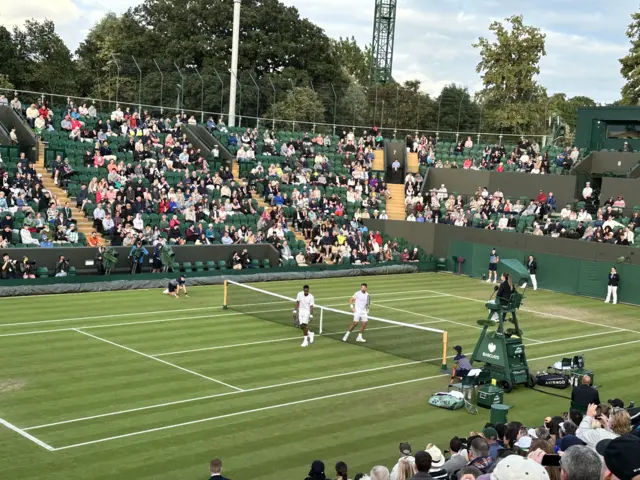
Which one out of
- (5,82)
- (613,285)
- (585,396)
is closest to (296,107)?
(5,82)

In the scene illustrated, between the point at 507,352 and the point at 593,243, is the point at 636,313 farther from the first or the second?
the point at 507,352

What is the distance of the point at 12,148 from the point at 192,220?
9149 mm

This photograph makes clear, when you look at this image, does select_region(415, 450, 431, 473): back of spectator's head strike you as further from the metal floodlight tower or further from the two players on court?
the metal floodlight tower

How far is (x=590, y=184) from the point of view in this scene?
4547 centimetres

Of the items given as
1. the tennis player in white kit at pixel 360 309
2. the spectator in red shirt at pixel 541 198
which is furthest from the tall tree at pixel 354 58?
the tennis player in white kit at pixel 360 309

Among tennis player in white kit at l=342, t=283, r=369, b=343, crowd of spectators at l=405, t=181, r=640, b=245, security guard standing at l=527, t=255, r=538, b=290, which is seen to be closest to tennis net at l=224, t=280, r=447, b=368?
→ tennis player in white kit at l=342, t=283, r=369, b=343

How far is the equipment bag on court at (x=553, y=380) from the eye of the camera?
19672 millimetres

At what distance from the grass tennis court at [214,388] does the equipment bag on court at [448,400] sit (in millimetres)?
246

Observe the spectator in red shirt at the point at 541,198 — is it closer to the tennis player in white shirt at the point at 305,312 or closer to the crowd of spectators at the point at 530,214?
the crowd of spectators at the point at 530,214

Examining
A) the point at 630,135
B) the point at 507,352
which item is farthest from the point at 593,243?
the point at 507,352

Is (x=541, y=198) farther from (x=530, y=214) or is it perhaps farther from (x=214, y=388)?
(x=214, y=388)

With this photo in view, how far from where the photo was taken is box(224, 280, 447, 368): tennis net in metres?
22.4

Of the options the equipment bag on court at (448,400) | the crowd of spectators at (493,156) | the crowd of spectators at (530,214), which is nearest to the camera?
the equipment bag on court at (448,400)

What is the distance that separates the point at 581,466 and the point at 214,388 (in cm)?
1311
